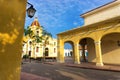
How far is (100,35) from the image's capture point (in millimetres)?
17859

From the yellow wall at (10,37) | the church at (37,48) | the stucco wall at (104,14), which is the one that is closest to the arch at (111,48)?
the stucco wall at (104,14)

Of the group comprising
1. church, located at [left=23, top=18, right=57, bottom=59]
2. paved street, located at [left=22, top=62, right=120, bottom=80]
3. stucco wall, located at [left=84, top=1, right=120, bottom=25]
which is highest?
stucco wall, located at [left=84, top=1, right=120, bottom=25]

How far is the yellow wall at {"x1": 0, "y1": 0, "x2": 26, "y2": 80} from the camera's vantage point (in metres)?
3.53

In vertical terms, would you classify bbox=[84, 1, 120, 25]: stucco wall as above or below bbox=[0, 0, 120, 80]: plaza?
above

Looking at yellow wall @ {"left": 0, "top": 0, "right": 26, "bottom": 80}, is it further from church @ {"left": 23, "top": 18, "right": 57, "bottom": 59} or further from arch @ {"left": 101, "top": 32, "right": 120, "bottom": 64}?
church @ {"left": 23, "top": 18, "right": 57, "bottom": 59}

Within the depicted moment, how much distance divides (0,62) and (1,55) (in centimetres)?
18

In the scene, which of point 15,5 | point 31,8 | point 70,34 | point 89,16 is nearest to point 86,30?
point 70,34

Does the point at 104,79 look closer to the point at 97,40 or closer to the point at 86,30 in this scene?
the point at 97,40

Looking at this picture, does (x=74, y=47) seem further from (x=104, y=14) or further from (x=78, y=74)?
(x=78, y=74)

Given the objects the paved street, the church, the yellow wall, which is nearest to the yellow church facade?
the paved street

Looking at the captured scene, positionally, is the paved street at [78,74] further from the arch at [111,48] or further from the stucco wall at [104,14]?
Result: the stucco wall at [104,14]

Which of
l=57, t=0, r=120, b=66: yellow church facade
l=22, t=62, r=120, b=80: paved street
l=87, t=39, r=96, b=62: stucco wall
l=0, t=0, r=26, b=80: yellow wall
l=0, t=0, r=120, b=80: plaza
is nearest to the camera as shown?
l=0, t=0, r=26, b=80: yellow wall

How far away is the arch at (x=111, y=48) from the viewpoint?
2038cm

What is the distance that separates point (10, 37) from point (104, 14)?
2102cm
